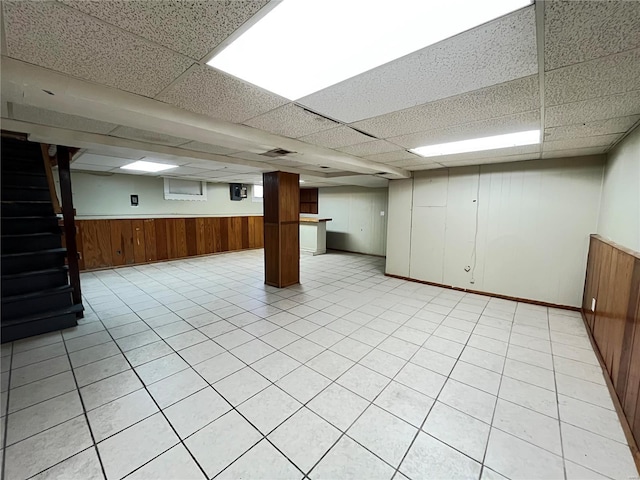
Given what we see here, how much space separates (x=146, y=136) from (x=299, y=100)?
1.92 metres

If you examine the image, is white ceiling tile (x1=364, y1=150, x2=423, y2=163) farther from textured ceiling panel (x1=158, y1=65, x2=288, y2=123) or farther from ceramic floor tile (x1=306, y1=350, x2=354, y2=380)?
ceramic floor tile (x1=306, y1=350, x2=354, y2=380)

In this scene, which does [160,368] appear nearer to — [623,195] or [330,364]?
[330,364]

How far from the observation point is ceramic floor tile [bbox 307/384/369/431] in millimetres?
1827

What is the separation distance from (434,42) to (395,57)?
19 cm

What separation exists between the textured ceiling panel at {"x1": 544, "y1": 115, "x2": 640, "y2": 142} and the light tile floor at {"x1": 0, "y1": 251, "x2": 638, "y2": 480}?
219 cm

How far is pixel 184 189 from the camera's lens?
740 cm

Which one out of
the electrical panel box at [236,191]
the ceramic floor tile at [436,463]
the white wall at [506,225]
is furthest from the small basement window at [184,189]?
the ceramic floor tile at [436,463]

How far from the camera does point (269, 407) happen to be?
1.93 metres

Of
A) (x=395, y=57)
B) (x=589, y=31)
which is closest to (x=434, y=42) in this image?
(x=395, y=57)

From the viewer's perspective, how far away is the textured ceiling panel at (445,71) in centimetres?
113

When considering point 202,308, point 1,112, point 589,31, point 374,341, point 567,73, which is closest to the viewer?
point 589,31

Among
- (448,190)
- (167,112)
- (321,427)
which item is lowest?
(321,427)

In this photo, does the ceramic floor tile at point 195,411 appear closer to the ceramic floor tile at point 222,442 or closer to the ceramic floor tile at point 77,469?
the ceramic floor tile at point 222,442

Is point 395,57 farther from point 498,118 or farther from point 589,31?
point 498,118
